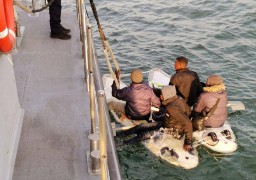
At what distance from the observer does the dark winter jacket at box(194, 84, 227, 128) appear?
7.45 m

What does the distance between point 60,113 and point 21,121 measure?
0.60m

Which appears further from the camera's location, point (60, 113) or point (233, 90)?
point (233, 90)

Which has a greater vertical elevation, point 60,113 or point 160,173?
point 60,113

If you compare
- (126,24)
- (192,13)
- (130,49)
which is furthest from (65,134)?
(192,13)

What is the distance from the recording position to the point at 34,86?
21.7 ft

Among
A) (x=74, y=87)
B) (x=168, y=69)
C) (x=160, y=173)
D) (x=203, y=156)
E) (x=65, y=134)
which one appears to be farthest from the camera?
(x=168, y=69)

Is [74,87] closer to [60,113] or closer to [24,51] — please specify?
[60,113]

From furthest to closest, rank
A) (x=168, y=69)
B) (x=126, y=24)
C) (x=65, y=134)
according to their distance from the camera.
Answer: (x=126, y=24) < (x=168, y=69) < (x=65, y=134)

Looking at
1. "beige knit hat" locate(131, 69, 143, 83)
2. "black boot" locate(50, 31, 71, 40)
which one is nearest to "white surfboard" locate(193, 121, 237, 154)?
"beige knit hat" locate(131, 69, 143, 83)

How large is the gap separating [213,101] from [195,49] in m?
4.98

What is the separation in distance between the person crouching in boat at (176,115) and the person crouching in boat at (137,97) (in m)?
0.52

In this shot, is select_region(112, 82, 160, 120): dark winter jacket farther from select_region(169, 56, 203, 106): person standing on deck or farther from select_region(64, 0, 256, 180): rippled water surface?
select_region(64, 0, 256, 180): rippled water surface

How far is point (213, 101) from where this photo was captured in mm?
7469

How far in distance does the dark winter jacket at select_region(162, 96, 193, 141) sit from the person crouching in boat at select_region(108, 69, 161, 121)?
0.55 metres
